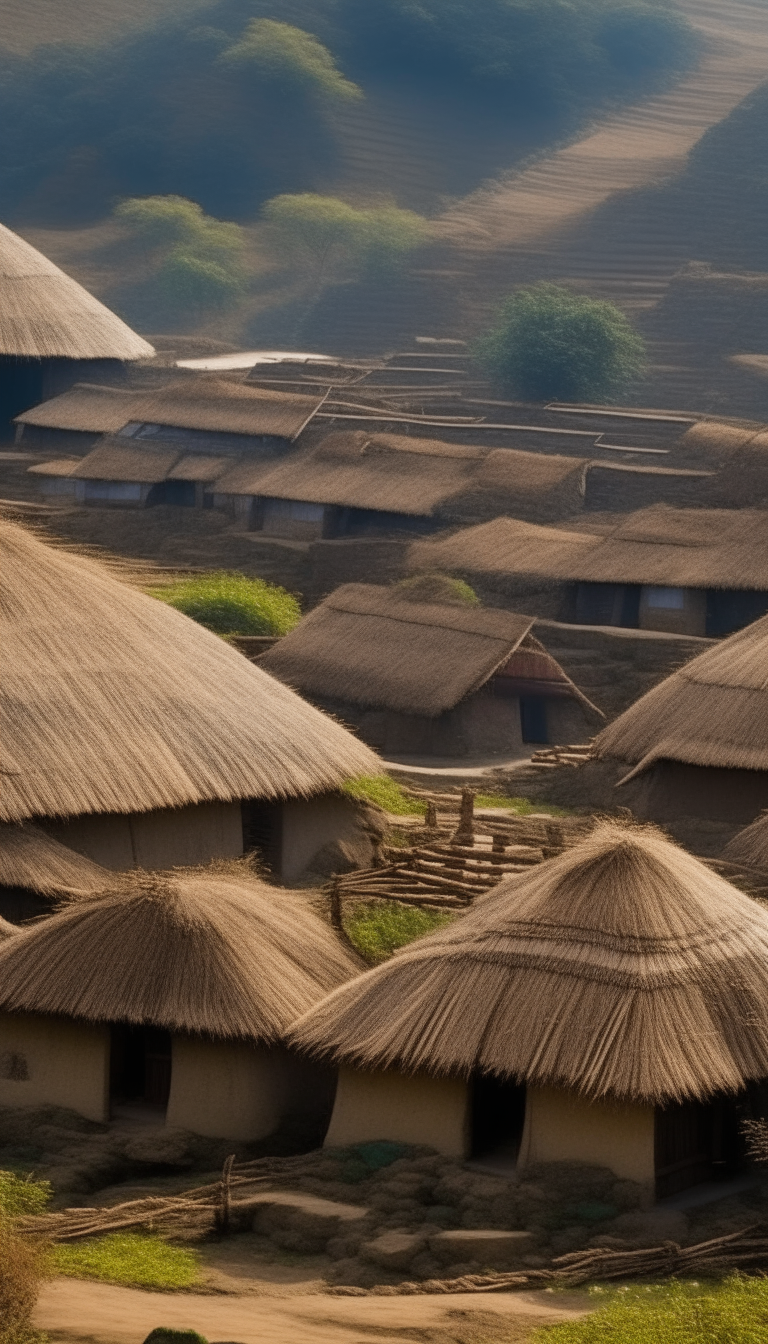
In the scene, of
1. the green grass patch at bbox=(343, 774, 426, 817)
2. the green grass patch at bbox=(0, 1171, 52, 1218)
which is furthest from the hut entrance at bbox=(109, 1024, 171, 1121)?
the green grass patch at bbox=(343, 774, 426, 817)

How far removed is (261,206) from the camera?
87625 millimetres

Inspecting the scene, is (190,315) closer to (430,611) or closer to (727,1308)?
(430,611)

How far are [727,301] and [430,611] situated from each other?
3221cm

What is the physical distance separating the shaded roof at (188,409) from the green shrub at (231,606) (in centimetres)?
913

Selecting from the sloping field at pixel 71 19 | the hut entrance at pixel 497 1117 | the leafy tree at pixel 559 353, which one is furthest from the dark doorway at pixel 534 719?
the sloping field at pixel 71 19

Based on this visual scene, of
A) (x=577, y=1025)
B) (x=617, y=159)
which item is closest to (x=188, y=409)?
(x=577, y=1025)

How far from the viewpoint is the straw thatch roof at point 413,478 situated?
44969 mm

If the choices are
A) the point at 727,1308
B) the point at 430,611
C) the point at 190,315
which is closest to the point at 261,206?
the point at 190,315

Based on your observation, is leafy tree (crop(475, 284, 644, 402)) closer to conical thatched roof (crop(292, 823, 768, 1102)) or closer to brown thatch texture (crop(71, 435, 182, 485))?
brown thatch texture (crop(71, 435, 182, 485))

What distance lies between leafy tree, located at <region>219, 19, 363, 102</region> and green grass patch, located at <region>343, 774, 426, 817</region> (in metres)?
68.2

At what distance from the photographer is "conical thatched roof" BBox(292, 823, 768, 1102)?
16.6 m

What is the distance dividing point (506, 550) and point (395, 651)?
7.48 metres

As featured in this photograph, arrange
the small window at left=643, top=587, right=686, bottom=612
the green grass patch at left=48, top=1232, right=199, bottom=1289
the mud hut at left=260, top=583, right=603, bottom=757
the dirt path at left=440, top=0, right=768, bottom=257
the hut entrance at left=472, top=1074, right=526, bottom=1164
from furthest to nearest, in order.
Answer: the dirt path at left=440, top=0, right=768, bottom=257 → the small window at left=643, top=587, right=686, bottom=612 → the mud hut at left=260, top=583, right=603, bottom=757 → the hut entrance at left=472, top=1074, right=526, bottom=1164 → the green grass patch at left=48, top=1232, right=199, bottom=1289

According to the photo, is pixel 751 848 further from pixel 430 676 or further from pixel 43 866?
pixel 430 676
